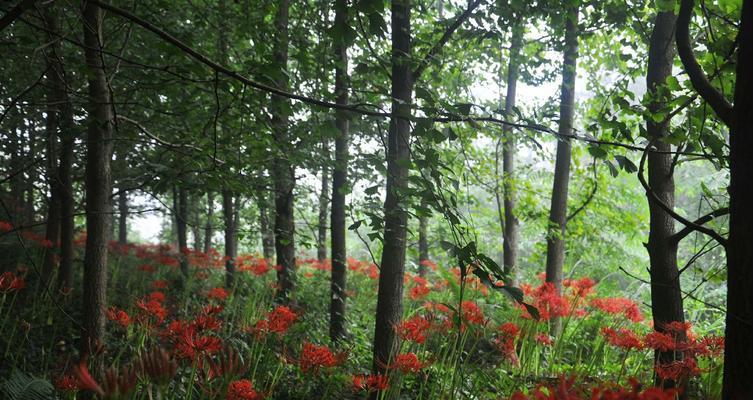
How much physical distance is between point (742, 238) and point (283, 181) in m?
3.87

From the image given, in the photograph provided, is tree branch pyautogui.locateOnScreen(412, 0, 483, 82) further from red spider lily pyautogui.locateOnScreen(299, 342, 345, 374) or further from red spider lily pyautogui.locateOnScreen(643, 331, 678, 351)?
red spider lily pyautogui.locateOnScreen(643, 331, 678, 351)

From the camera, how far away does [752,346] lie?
139 cm

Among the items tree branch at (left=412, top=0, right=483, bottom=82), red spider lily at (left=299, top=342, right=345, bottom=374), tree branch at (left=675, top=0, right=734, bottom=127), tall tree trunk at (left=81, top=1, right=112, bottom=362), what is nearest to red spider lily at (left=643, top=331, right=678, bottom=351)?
tree branch at (left=675, top=0, right=734, bottom=127)

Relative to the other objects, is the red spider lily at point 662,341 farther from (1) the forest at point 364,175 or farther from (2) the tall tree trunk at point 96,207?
(2) the tall tree trunk at point 96,207

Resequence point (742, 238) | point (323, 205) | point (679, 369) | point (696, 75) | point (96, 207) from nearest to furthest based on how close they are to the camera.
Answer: point (742, 238) < point (696, 75) < point (679, 369) < point (96, 207) < point (323, 205)

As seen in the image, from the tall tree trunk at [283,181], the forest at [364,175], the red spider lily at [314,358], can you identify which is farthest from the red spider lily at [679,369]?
the tall tree trunk at [283,181]

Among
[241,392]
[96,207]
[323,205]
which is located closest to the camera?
[241,392]

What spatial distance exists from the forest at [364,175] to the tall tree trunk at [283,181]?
0.07 metres

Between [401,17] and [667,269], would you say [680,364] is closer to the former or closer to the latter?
[667,269]

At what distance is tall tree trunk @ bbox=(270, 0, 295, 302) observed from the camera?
12.5 feet

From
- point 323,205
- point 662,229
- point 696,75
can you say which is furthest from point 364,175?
point 323,205

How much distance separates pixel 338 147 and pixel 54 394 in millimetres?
3764

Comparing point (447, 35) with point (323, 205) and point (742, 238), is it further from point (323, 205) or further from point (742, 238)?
point (323, 205)

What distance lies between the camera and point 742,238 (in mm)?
1420
